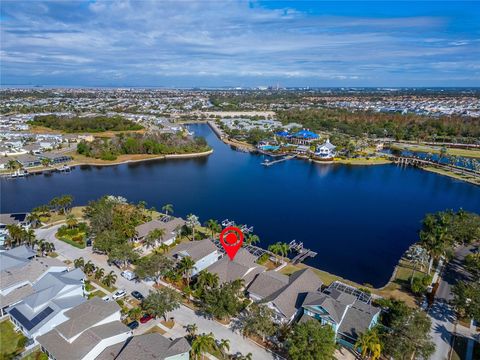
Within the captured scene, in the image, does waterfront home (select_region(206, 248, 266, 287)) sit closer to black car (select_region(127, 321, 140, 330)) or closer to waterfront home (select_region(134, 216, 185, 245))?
black car (select_region(127, 321, 140, 330))

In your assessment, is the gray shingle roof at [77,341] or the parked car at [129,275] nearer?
the gray shingle roof at [77,341]

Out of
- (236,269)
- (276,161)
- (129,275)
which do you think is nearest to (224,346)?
(236,269)

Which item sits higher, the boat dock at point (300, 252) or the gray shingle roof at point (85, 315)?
the gray shingle roof at point (85, 315)

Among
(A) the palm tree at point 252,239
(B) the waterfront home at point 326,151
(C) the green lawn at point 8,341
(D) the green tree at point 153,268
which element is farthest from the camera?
(B) the waterfront home at point 326,151

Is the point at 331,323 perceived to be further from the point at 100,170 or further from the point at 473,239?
the point at 100,170

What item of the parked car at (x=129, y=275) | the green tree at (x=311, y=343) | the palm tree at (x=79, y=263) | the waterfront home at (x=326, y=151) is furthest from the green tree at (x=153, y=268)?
the waterfront home at (x=326, y=151)

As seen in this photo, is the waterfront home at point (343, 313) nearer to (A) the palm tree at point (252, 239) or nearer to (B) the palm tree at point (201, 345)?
(B) the palm tree at point (201, 345)

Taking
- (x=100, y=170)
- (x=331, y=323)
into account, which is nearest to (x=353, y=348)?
(x=331, y=323)
